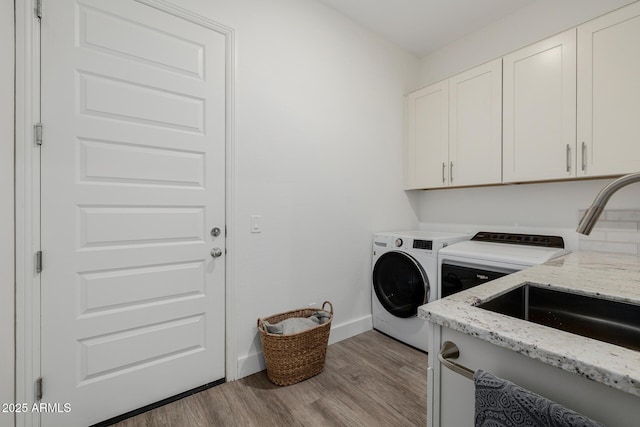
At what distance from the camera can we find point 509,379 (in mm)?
618

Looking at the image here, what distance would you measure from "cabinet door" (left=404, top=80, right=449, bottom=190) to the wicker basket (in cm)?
173

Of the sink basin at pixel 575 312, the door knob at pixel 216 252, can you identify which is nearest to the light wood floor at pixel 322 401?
the door knob at pixel 216 252

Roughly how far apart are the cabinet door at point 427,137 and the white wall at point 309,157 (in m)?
0.13

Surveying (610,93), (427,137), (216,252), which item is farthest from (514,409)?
(427,137)

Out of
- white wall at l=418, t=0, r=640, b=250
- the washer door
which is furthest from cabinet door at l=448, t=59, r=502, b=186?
the washer door

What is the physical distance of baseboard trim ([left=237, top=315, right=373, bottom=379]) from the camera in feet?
6.31

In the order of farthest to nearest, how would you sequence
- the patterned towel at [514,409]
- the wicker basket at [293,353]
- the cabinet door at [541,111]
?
the cabinet door at [541,111] < the wicker basket at [293,353] < the patterned towel at [514,409]

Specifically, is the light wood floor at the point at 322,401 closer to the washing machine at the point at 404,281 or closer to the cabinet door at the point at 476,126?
A: the washing machine at the point at 404,281

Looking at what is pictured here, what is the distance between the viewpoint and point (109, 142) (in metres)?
1.50

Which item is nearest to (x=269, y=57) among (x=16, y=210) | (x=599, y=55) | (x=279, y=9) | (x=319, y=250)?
(x=279, y=9)

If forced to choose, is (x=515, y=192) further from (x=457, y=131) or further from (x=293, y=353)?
(x=293, y=353)

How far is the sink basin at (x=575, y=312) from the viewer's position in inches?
33.1

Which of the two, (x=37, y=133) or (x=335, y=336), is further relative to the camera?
(x=335, y=336)

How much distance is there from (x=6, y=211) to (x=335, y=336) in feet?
7.23
